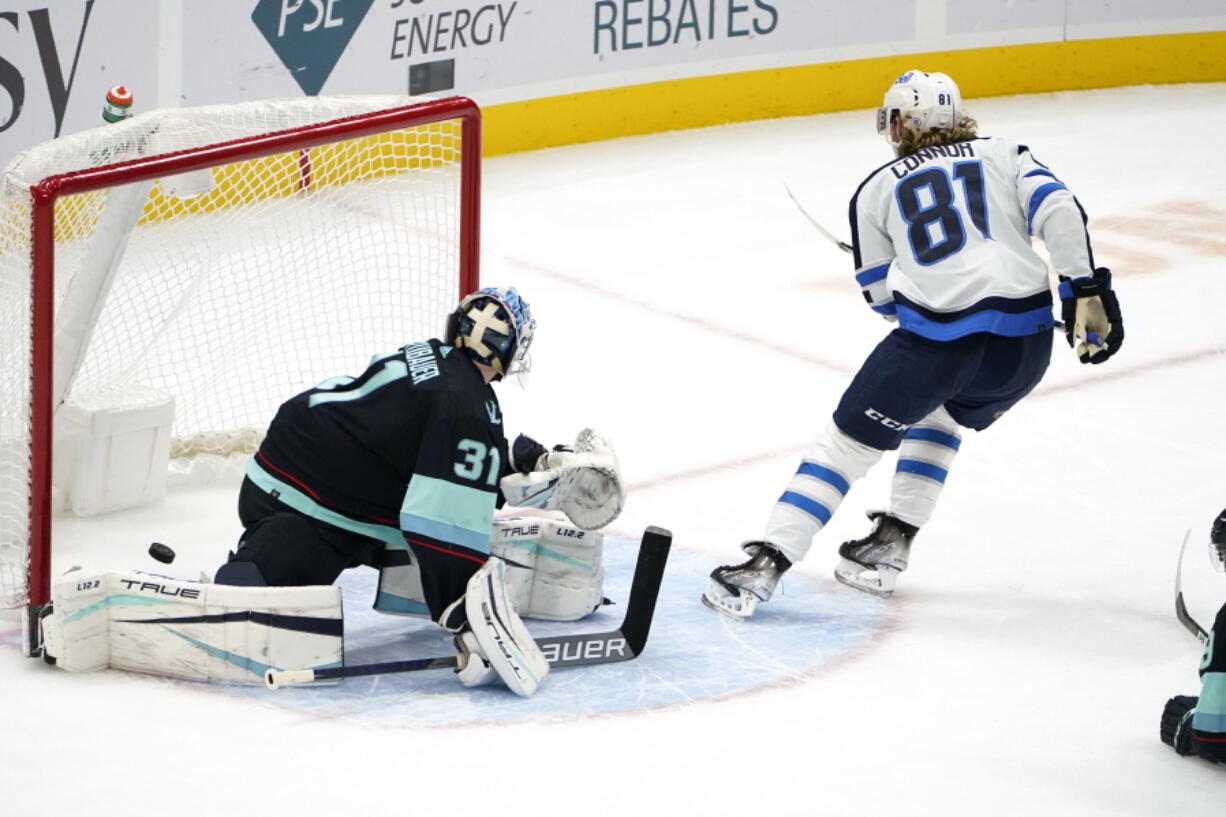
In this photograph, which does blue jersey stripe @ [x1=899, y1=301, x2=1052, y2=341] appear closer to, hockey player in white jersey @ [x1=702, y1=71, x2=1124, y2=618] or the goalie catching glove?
hockey player in white jersey @ [x1=702, y1=71, x2=1124, y2=618]

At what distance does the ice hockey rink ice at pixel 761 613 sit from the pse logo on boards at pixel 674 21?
913 mm

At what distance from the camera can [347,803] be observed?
118 inches

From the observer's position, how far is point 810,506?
12.9 feet

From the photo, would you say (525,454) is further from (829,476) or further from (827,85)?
(827,85)

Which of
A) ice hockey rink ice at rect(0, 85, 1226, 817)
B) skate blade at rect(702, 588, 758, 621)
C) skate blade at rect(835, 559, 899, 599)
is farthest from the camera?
skate blade at rect(835, 559, 899, 599)

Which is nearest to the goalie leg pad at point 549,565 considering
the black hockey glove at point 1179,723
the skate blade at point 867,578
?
the skate blade at point 867,578

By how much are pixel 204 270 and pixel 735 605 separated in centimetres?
156

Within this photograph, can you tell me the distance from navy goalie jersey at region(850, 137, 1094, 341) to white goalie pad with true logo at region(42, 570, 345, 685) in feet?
4.35

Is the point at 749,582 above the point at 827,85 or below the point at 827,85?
above

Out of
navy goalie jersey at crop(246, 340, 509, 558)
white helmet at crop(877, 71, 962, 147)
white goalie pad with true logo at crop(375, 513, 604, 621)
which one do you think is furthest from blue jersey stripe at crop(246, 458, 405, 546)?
white helmet at crop(877, 71, 962, 147)

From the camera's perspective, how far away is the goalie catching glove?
374 cm

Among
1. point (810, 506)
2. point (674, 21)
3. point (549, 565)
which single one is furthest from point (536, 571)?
point (674, 21)

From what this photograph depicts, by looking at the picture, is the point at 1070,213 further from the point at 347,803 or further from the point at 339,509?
the point at 347,803

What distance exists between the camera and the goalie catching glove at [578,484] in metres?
3.74
